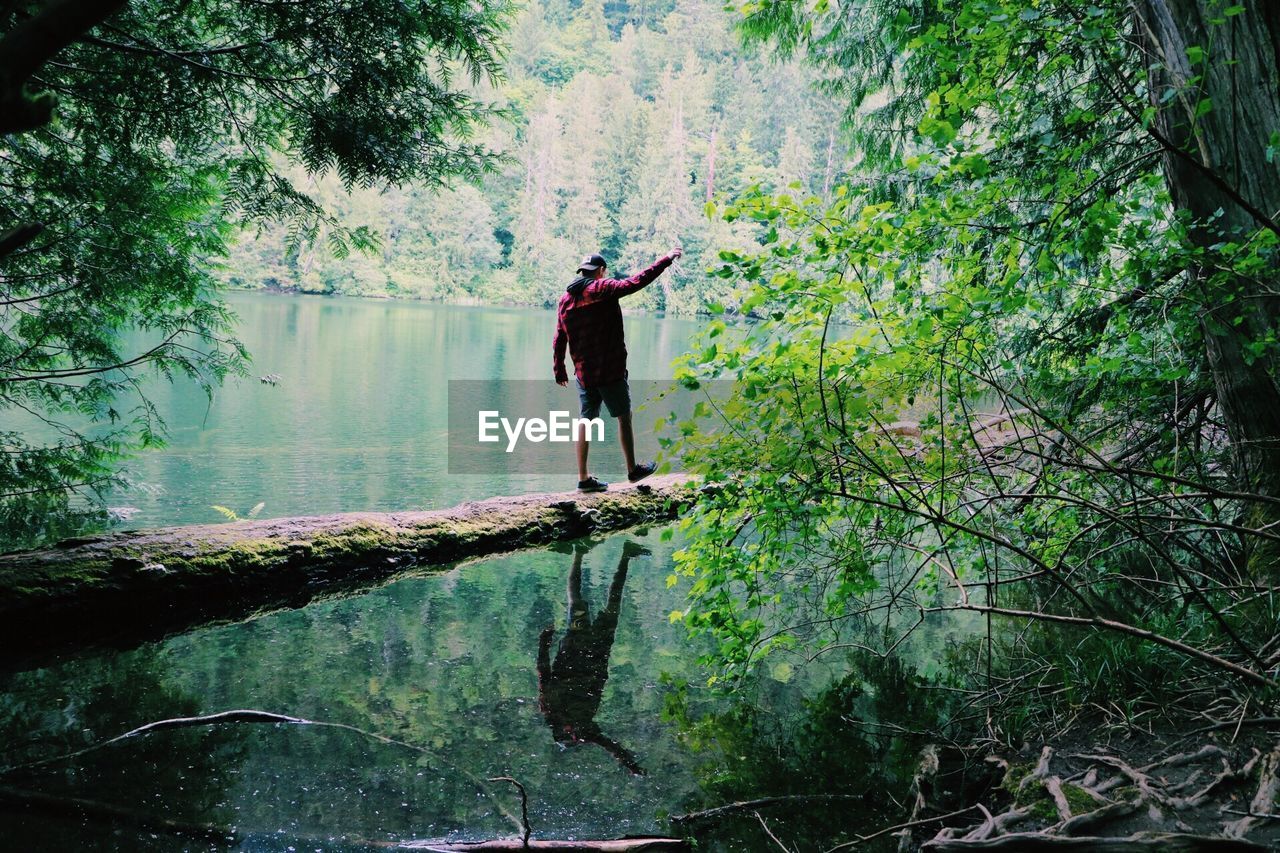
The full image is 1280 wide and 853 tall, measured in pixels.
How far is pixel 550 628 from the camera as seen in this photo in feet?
15.4

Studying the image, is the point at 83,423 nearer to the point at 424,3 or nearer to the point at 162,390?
the point at 162,390

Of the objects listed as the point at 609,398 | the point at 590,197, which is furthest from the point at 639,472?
the point at 590,197

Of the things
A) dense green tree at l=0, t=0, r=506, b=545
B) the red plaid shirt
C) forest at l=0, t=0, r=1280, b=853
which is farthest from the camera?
the red plaid shirt

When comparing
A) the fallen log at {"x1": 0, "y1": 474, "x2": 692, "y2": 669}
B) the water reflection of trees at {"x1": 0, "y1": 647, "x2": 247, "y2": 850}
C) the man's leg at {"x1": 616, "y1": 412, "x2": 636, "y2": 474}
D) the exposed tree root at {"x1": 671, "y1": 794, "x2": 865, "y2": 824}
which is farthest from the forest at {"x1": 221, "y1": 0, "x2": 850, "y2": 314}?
the exposed tree root at {"x1": 671, "y1": 794, "x2": 865, "y2": 824}

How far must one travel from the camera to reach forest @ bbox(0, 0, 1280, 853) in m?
2.69

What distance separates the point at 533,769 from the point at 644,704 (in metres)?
0.77

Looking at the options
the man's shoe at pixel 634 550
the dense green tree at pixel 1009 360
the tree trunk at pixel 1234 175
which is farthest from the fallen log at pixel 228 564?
the tree trunk at pixel 1234 175

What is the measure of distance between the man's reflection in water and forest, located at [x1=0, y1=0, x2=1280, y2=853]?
0.04 m

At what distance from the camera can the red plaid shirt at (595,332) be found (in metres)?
6.13

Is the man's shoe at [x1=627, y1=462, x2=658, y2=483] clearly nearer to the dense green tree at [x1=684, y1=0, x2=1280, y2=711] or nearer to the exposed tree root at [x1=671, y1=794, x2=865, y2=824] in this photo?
the dense green tree at [x1=684, y1=0, x2=1280, y2=711]

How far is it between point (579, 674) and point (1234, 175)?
3527mm

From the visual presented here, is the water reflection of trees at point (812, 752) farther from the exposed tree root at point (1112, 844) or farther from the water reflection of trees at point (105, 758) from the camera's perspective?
the water reflection of trees at point (105, 758)

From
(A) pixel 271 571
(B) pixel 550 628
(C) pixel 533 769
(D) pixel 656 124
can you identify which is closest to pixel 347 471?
(A) pixel 271 571

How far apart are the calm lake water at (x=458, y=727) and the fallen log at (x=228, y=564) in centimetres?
26
